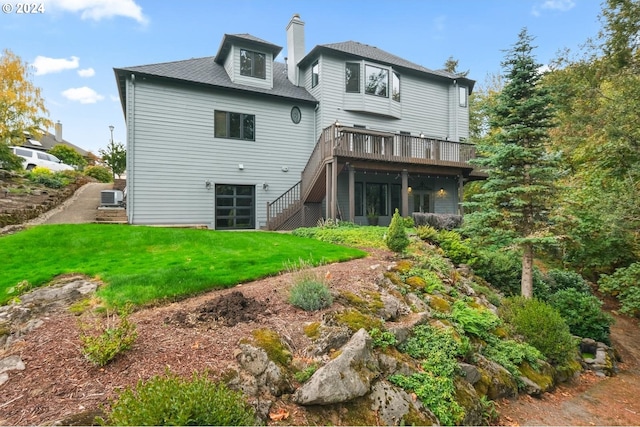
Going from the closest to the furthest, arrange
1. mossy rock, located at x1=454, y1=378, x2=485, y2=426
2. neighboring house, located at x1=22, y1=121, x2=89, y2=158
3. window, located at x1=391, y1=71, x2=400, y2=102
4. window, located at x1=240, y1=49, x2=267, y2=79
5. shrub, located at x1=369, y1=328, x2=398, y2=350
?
mossy rock, located at x1=454, y1=378, x2=485, y2=426 < shrub, located at x1=369, y1=328, x2=398, y2=350 < window, located at x1=240, y1=49, x2=267, y2=79 < window, located at x1=391, y1=71, x2=400, y2=102 < neighboring house, located at x1=22, y1=121, x2=89, y2=158

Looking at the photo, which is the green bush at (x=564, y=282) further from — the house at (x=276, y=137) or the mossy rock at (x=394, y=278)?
the house at (x=276, y=137)

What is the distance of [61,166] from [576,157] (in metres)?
33.6

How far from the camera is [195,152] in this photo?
1375cm

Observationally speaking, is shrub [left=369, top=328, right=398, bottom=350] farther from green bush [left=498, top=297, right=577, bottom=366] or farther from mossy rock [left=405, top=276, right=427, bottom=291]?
green bush [left=498, top=297, right=577, bottom=366]

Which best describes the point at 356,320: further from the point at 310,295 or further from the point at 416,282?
the point at 416,282

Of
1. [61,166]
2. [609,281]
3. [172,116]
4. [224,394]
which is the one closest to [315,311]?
[224,394]

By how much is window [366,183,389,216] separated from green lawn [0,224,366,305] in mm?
8156

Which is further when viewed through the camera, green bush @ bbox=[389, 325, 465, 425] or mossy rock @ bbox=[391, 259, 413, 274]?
mossy rock @ bbox=[391, 259, 413, 274]

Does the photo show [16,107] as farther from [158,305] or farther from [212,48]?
[158,305]

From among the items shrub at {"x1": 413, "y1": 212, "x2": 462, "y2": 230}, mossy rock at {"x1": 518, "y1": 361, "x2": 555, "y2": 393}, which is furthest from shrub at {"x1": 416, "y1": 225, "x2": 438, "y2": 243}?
mossy rock at {"x1": 518, "y1": 361, "x2": 555, "y2": 393}

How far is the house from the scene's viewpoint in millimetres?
13023

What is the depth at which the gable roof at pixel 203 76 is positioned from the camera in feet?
42.1

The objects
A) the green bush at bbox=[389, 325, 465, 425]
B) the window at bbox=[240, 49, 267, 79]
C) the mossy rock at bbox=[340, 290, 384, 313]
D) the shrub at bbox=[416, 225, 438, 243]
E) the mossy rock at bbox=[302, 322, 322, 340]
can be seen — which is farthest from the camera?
the window at bbox=[240, 49, 267, 79]

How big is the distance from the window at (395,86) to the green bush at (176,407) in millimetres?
17084
